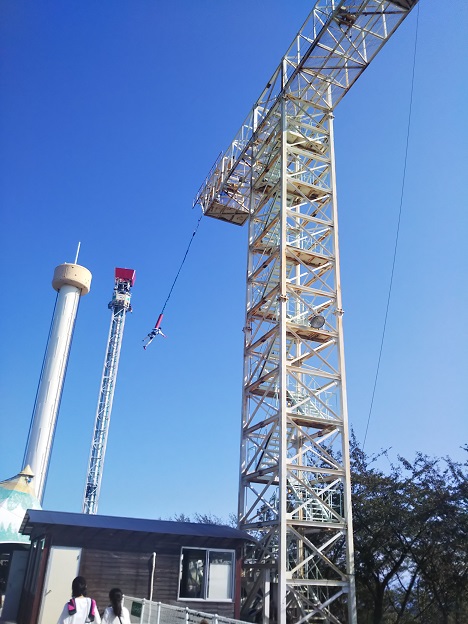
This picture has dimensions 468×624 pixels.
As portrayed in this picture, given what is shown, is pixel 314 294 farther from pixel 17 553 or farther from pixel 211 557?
pixel 17 553

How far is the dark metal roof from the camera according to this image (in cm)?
1515

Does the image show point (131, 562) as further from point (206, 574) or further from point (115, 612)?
point (115, 612)

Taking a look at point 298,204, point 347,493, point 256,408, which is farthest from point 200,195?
point 347,493

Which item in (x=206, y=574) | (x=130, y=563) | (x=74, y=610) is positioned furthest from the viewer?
(x=206, y=574)

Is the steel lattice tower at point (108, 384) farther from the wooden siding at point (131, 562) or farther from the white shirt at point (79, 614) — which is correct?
the white shirt at point (79, 614)

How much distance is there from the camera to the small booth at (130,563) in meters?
14.8

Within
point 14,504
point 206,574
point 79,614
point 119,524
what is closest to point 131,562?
point 119,524

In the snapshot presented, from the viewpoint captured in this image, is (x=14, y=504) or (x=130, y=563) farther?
(x=14, y=504)

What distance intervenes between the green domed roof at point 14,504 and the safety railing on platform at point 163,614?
15489 millimetres

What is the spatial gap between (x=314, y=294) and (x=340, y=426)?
18.0 feet

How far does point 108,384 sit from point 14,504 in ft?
83.9

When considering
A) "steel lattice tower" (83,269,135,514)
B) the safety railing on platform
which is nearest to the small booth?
the safety railing on platform

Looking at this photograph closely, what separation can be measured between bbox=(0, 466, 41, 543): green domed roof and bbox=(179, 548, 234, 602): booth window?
14.2 metres

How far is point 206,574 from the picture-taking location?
15.9m
